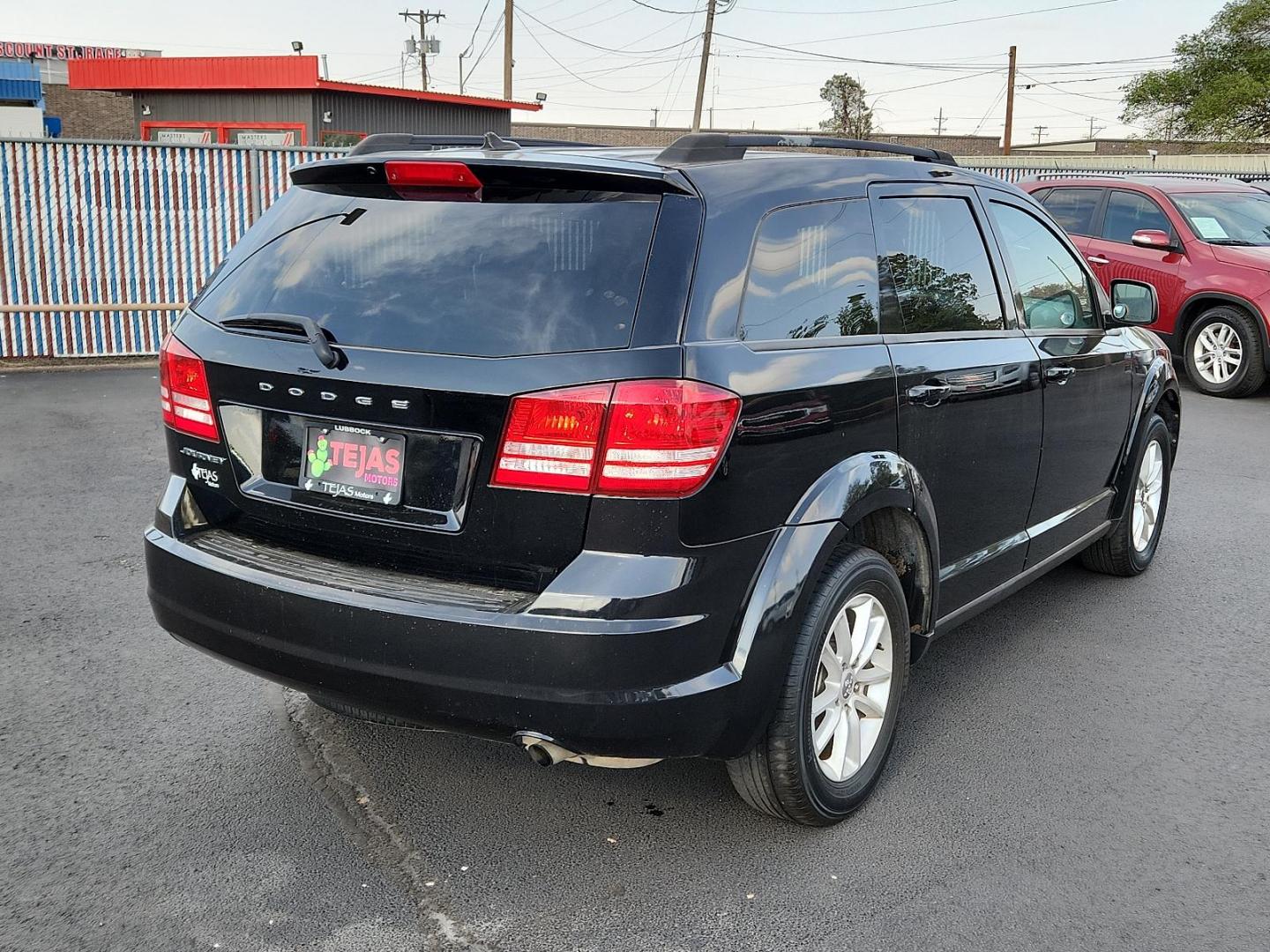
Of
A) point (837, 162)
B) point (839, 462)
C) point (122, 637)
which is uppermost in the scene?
point (837, 162)

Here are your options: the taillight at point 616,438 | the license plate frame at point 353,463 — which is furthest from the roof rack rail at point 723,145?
the license plate frame at point 353,463

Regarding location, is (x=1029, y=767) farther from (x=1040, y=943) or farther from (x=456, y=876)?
(x=456, y=876)

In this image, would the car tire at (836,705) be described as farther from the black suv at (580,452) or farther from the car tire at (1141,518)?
the car tire at (1141,518)

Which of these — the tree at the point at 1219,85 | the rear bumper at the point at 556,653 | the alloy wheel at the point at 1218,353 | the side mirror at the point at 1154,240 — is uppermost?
the tree at the point at 1219,85

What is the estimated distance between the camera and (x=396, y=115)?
33.9 m

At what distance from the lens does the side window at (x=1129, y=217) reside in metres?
11.8

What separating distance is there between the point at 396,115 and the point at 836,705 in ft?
109

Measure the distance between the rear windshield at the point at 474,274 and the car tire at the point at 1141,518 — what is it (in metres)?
3.42

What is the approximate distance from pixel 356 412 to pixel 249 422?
0.40 m

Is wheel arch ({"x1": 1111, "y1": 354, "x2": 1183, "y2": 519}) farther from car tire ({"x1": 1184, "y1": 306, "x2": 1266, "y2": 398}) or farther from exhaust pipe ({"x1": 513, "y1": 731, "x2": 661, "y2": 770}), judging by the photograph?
car tire ({"x1": 1184, "y1": 306, "x2": 1266, "y2": 398})

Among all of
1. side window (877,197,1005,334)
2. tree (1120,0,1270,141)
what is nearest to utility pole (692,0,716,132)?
tree (1120,0,1270,141)

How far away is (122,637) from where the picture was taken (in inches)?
180

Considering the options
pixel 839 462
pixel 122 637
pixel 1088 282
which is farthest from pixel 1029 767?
pixel 122 637

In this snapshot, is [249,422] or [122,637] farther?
[122,637]
